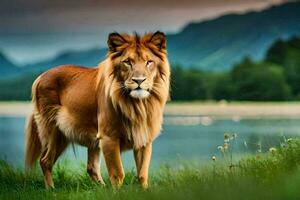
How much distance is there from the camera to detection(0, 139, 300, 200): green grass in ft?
17.7

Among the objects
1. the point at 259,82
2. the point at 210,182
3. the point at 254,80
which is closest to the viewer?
the point at 210,182

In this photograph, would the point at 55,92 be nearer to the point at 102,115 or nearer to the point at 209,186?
the point at 102,115

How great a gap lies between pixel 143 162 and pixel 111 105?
0.57 m

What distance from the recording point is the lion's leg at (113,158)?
22.2ft

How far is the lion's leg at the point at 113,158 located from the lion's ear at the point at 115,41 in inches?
31.1

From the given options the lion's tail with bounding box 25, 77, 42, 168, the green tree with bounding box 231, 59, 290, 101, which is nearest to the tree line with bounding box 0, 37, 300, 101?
the green tree with bounding box 231, 59, 290, 101

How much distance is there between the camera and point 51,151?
7.74 meters

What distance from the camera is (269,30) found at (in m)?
48.8

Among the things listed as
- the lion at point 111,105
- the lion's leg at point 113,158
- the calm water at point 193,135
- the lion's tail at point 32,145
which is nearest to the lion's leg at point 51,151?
the lion at point 111,105

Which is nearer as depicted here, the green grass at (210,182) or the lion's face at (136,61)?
the green grass at (210,182)

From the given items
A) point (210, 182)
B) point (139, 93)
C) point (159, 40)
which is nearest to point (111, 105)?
point (139, 93)

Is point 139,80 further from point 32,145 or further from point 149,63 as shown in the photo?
point 32,145

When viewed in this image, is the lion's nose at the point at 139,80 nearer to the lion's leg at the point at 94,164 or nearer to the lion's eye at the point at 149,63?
the lion's eye at the point at 149,63

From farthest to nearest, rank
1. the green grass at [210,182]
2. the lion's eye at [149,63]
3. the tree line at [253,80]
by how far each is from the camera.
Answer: the tree line at [253,80] < the lion's eye at [149,63] < the green grass at [210,182]
